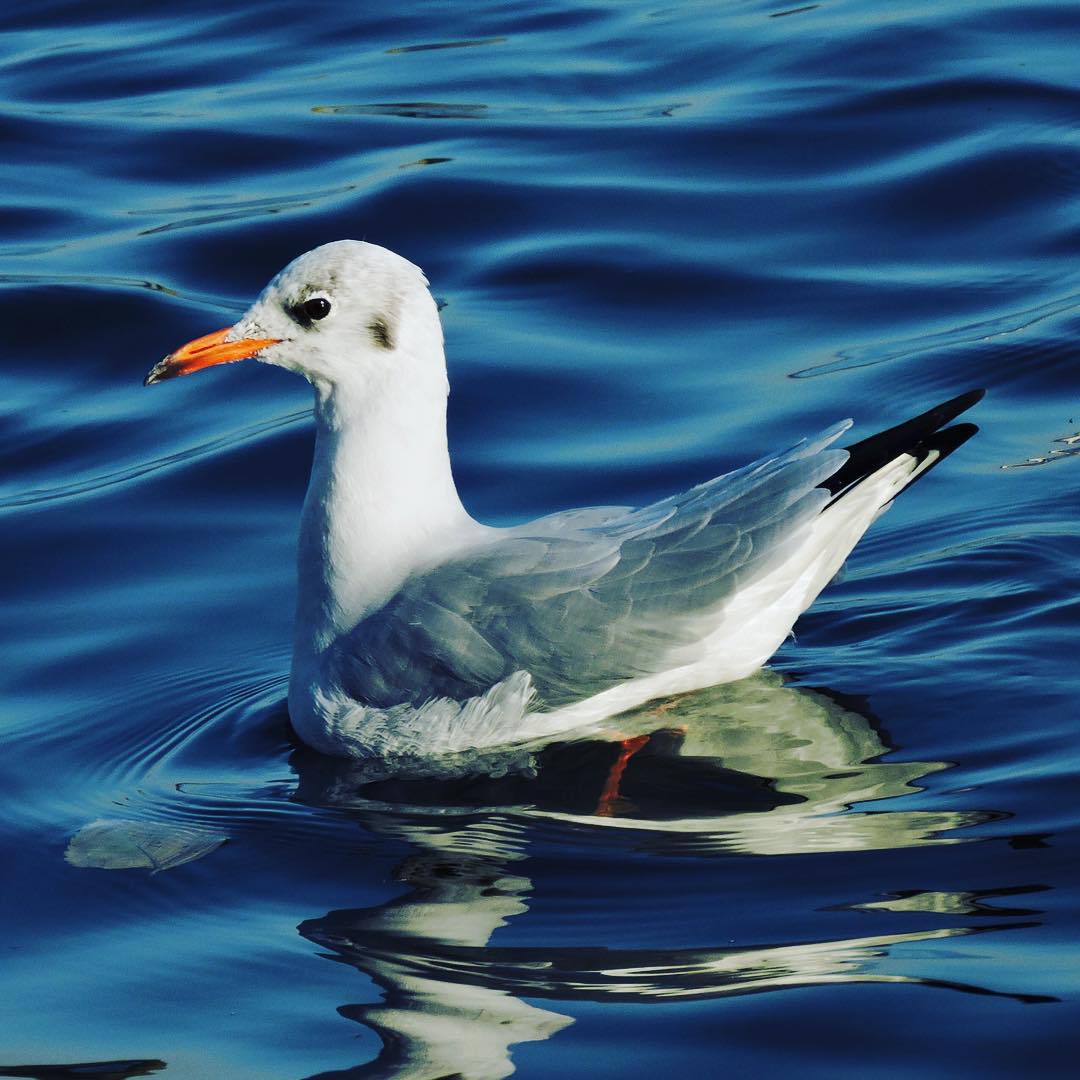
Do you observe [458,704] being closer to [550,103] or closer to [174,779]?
[174,779]

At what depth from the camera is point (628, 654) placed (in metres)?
5.84

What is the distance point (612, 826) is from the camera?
5453 mm

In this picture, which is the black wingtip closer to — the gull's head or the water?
the water

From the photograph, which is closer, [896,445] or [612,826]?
[612,826]

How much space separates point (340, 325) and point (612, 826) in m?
1.67

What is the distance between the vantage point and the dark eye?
5938 mm

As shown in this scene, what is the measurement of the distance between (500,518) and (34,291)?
3458 mm

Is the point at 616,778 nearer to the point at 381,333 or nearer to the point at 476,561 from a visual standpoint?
the point at 476,561

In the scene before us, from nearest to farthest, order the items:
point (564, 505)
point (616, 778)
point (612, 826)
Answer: point (612, 826), point (616, 778), point (564, 505)

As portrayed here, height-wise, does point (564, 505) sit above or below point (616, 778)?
above

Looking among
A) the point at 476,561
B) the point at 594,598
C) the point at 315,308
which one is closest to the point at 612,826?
the point at 594,598

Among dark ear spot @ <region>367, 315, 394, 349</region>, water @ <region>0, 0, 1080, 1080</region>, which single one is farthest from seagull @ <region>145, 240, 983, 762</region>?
water @ <region>0, 0, 1080, 1080</region>

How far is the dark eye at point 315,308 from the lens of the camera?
5.94m

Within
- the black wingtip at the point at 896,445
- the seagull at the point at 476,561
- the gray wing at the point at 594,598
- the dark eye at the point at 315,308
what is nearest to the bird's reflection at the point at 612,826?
the seagull at the point at 476,561
